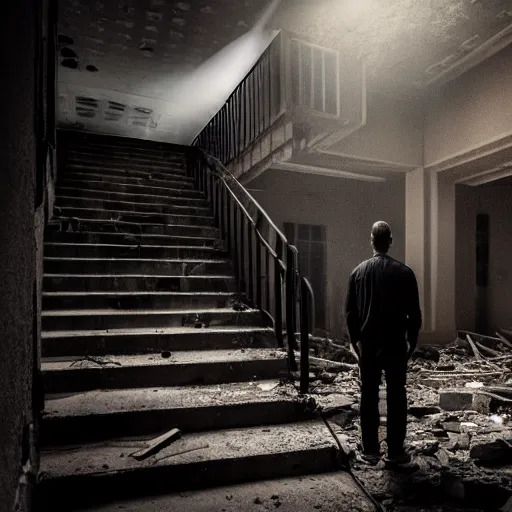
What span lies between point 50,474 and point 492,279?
991cm

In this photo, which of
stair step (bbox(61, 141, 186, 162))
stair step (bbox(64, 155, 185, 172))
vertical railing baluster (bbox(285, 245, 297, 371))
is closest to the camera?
vertical railing baluster (bbox(285, 245, 297, 371))

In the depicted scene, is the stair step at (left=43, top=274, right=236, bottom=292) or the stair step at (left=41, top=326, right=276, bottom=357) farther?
the stair step at (left=43, top=274, right=236, bottom=292)

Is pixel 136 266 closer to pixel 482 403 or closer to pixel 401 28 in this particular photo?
pixel 482 403

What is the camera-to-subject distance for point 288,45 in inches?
246

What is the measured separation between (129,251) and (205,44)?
4.96m

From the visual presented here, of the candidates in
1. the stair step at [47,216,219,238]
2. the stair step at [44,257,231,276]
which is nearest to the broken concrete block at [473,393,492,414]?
the stair step at [44,257,231,276]

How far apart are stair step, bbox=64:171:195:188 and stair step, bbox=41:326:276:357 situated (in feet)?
12.8

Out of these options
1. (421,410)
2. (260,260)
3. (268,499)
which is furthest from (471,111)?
(268,499)

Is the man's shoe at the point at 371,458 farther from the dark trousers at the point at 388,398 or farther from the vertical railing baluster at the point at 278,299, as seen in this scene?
the vertical railing baluster at the point at 278,299

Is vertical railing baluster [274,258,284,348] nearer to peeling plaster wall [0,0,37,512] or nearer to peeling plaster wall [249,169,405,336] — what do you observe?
peeling plaster wall [0,0,37,512]

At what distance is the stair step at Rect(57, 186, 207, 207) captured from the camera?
6703 mm

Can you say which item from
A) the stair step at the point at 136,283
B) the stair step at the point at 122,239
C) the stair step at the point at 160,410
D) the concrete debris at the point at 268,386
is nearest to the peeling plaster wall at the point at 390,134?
the stair step at the point at 122,239

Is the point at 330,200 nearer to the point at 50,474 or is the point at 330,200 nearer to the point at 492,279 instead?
the point at 492,279

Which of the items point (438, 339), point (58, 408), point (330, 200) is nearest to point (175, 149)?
point (330, 200)
